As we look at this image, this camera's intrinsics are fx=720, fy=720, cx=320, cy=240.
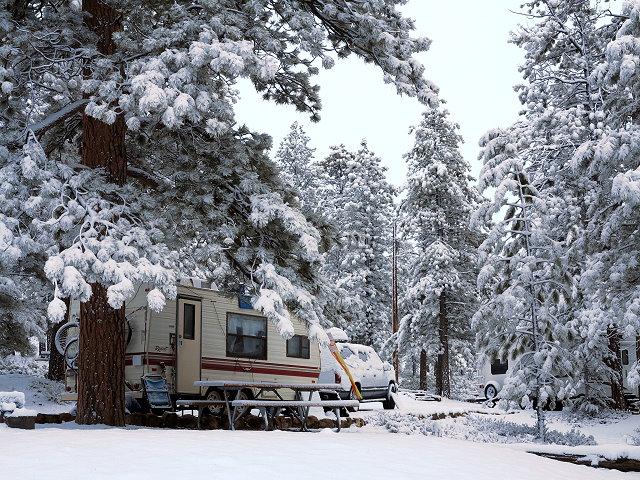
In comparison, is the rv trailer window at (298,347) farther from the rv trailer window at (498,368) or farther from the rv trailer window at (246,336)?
the rv trailer window at (498,368)

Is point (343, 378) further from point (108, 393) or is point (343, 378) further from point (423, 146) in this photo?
point (423, 146)

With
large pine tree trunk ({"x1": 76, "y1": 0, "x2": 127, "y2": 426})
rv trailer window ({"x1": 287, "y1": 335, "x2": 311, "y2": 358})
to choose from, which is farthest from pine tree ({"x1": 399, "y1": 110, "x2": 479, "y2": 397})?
large pine tree trunk ({"x1": 76, "y1": 0, "x2": 127, "y2": 426})

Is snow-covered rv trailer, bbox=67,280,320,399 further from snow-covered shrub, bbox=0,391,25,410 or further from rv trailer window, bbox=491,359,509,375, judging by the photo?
rv trailer window, bbox=491,359,509,375

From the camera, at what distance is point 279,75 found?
39.6ft

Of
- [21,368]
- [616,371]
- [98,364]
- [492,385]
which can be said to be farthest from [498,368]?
[21,368]

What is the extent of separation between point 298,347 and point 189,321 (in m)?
3.53

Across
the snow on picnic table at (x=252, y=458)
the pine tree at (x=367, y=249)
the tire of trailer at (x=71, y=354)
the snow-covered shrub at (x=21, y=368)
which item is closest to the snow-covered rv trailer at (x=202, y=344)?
the tire of trailer at (x=71, y=354)

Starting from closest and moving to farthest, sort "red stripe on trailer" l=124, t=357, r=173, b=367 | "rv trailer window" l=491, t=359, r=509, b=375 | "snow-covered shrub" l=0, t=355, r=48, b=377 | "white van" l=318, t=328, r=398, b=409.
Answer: "red stripe on trailer" l=124, t=357, r=173, b=367 < "white van" l=318, t=328, r=398, b=409 < "rv trailer window" l=491, t=359, r=509, b=375 < "snow-covered shrub" l=0, t=355, r=48, b=377

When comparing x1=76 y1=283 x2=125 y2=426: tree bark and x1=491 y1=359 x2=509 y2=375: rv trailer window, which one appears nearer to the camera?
x1=76 y1=283 x2=125 y2=426: tree bark

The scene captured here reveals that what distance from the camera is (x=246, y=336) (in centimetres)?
1627

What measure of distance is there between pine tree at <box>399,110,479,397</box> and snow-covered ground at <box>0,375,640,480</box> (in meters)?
21.4

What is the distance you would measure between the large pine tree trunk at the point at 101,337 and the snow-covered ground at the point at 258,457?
1.24 metres

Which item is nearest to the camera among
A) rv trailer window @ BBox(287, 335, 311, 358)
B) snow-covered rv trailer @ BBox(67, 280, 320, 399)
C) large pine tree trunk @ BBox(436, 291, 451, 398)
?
snow-covered rv trailer @ BBox(67, 280, 320, 399)

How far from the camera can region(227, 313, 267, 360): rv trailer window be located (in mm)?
15906
